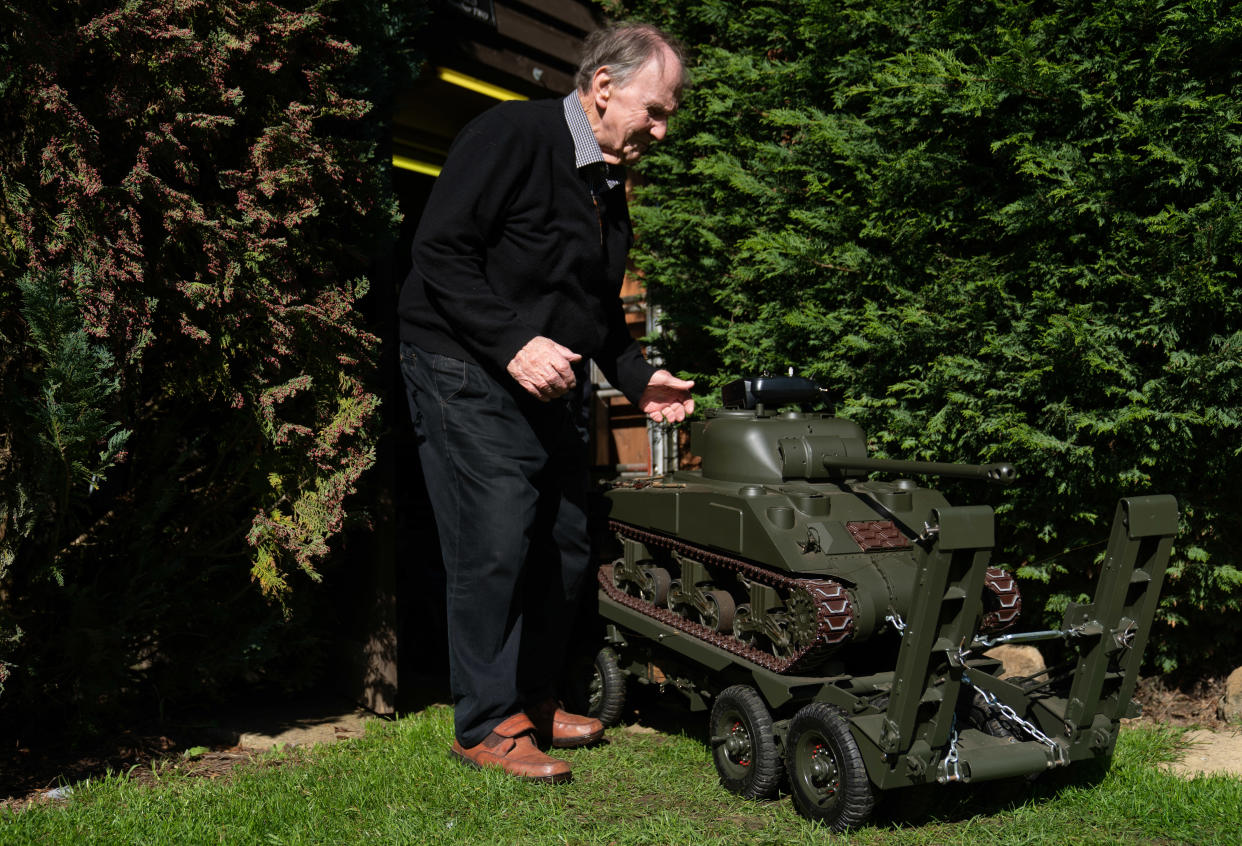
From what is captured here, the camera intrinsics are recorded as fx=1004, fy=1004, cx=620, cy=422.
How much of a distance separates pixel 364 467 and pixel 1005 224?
296 cm

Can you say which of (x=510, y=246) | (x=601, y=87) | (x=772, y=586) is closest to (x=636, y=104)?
(x=601, y=87)

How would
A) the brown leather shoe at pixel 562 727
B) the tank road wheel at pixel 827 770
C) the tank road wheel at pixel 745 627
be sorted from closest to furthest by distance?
the tank road wheel at pixel 827 770 → the tank road wheel at pixel 745 627 → the brown leather shoe at pixel 562 727

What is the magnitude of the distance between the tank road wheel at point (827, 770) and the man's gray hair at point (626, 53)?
2.32 meters

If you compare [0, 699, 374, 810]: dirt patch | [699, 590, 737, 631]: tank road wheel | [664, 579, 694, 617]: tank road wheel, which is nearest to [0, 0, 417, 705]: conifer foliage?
[0, 699, 374, 810]: dirt patch

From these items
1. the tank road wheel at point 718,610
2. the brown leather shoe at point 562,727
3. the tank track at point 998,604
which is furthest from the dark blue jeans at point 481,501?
the tank track at point 998,604

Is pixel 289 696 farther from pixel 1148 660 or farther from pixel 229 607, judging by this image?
pixel 1148 660

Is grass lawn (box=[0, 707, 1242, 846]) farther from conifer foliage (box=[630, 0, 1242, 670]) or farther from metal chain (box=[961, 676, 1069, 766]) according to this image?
conifer foliage (box=[630, 0, 1242, 670])

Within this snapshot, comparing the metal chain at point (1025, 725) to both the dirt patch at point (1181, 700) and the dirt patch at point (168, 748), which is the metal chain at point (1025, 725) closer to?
the dirt patch at point (1181, 700)

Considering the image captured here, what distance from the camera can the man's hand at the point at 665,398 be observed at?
4188mm

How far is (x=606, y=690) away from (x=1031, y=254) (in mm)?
2697

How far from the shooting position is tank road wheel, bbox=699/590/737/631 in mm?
4000

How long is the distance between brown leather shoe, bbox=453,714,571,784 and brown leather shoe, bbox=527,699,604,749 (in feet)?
1.07

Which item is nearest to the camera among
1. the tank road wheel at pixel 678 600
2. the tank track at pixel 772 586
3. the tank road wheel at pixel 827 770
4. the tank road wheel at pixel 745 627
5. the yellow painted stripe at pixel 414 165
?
the tank road wheel at pixel 827 770

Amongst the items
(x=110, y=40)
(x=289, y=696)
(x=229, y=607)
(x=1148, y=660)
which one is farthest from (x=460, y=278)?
(x=1148, y=660)
